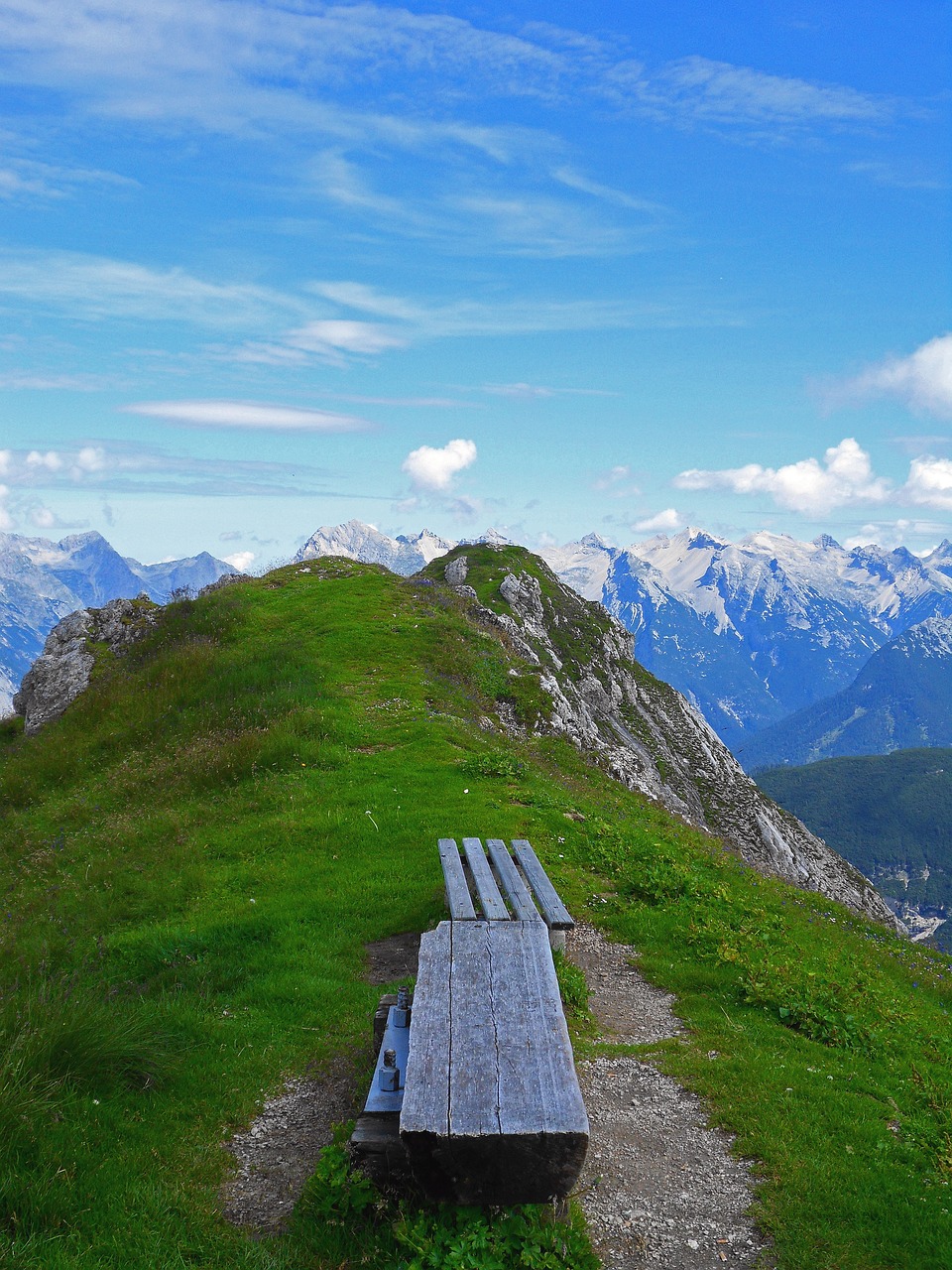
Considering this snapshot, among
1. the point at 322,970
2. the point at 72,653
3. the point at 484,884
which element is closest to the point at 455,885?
the point at 484,884

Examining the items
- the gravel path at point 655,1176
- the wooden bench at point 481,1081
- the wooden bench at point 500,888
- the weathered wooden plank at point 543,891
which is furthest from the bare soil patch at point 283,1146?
the weathered wooden plank at point 543,891

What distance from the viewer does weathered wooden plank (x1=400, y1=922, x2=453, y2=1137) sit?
4840 millimetres

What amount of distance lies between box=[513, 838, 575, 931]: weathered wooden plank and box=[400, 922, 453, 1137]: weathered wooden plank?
2070 millimetres

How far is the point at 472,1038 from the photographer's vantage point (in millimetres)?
5664

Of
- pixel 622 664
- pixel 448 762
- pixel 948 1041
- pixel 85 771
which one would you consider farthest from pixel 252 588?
pixel 622 664

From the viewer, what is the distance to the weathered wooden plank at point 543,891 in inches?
347

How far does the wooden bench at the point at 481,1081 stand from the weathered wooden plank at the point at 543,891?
5.19 ft

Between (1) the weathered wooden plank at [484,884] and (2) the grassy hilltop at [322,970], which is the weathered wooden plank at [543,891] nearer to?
(1) the weathered wooden plank at [484,884]

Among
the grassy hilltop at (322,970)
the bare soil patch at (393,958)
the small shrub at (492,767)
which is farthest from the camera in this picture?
the small shrub at (492,767)

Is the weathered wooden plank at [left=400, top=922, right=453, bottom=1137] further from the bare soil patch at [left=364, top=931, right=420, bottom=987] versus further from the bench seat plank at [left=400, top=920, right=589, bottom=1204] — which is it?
the bare soil patch at [left=364, top=931, right=420, bottom=987]

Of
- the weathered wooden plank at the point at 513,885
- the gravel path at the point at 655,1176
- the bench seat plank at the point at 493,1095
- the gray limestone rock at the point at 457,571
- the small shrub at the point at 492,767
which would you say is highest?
the gray limestone rock at the point at 457,571

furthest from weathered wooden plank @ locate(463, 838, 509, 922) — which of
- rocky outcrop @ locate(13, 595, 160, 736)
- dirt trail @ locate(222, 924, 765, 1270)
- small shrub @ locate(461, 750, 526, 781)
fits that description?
rocky outcrop @ locate(13, 595, 160, 736)

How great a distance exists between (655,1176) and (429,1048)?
2437mm

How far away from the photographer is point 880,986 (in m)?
11.0
